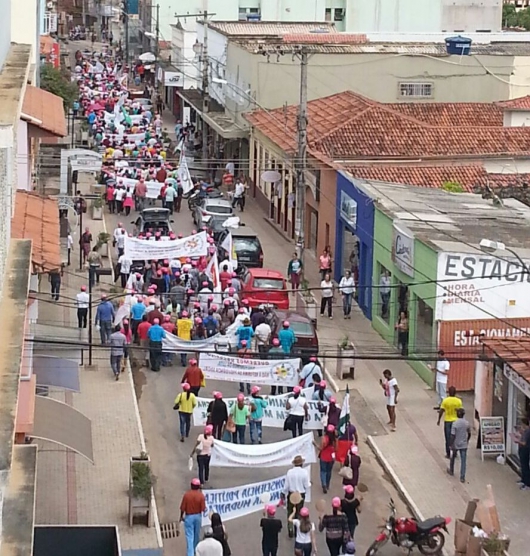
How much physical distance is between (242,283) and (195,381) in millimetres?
8452

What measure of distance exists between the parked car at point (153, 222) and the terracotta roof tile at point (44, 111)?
30.1 ft

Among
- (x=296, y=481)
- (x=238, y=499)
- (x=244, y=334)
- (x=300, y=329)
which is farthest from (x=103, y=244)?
(x=238, y=499)

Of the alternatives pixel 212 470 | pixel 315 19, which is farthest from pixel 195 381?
pixel 315 19

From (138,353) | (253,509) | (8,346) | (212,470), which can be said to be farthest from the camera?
(138,353)

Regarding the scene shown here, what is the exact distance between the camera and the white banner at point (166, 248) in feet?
107

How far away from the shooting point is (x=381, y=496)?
21.0 m

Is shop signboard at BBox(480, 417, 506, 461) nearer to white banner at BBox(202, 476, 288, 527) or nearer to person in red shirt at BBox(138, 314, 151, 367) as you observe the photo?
white banner at BBox(202, 476, 288, 527)

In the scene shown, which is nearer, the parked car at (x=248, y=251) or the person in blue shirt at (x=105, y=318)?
the person in blue shirt at (x=105, y=318)

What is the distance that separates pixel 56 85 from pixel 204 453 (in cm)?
3984

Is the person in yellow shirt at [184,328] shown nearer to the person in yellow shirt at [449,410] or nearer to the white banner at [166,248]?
the white banner at [166,248]

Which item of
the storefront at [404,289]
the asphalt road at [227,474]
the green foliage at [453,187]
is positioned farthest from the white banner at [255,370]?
the green foliage at [453,187]

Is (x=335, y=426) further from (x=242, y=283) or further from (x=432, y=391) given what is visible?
(x=242, y=283)

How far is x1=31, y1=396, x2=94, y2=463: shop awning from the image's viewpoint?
1844cm

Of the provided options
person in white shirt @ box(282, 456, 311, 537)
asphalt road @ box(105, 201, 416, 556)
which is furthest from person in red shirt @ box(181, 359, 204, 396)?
person in white shirt @ box(282, 456, 311, 537)
